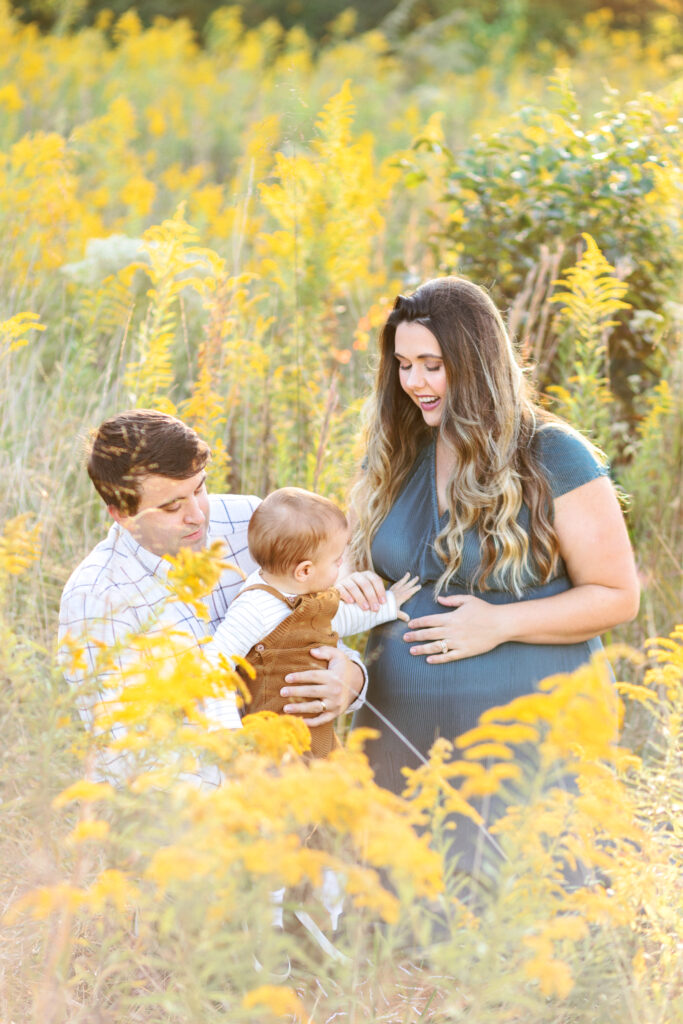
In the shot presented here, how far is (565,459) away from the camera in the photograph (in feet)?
8.52

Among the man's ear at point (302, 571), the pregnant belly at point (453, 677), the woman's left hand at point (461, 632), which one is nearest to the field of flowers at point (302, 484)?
the pregnant belly at point (453, 677)

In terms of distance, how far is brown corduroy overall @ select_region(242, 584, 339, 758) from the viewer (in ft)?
7.66

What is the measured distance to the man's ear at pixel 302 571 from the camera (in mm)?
2328

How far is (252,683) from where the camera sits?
7.77 ft

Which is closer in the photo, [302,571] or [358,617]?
[302,571]

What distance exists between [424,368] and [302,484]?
98cm

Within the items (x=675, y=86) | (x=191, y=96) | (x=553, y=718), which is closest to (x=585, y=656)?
(x=553, y=718)

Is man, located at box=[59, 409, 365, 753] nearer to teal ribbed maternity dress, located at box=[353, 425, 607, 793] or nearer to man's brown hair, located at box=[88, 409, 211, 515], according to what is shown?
man's brown hair, located at box=[88, 409, 211, 515]

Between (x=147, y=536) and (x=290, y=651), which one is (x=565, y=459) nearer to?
(x=290, y=651)

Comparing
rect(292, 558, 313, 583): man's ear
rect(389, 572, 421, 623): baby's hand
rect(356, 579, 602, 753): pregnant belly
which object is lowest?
rect(356, 579, 602, 753): pregnant belly

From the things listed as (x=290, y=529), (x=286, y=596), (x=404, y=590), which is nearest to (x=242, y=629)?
(x=286, y=596)

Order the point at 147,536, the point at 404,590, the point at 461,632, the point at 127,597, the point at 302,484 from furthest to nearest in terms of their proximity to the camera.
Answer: the point at 302,484 < the point at 404,590 < the point at 461,632 < the point at 147,536 < the point at 127,597

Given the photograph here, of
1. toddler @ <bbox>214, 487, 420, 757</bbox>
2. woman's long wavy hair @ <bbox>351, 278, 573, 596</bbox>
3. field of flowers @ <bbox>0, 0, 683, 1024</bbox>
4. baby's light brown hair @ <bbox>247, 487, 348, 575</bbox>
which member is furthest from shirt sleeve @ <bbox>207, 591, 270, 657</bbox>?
woman's long wavy hair @ <bbox>351, 278, 573, 596</bbox>

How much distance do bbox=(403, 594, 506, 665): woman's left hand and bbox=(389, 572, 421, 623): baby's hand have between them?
84mm
